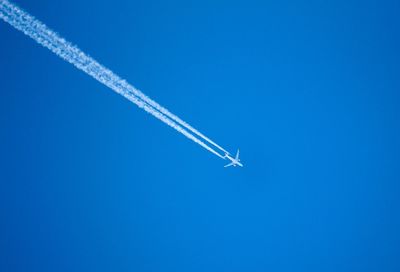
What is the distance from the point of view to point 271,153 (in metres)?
5.84

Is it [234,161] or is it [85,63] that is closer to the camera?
[85,63]

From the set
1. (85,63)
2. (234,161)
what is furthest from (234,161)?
(85,63)

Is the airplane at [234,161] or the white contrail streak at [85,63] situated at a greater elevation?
the white contrail streak at [85,63]

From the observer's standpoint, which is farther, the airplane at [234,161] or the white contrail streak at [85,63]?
the airplane at [234,161]

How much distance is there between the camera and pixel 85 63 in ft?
16.3

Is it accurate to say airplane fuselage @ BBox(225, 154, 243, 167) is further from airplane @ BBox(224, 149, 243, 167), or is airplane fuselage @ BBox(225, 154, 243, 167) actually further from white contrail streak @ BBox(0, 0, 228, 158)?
white contrail streak @ BBox(0, 0, 228, 158)

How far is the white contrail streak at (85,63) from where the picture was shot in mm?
4371

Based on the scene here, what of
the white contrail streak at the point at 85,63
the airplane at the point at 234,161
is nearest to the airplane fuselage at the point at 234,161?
the airplane at the point at 234,161

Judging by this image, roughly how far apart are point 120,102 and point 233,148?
2328 mm

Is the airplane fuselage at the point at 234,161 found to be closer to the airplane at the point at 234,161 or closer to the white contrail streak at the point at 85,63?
the airplane at the point at 234,161

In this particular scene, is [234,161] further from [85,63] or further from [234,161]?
[85,63]

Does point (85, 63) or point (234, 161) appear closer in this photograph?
point (85, 63)

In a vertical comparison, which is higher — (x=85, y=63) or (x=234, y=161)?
(x=85, y=63)

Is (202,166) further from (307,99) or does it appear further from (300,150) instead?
(307,99)
